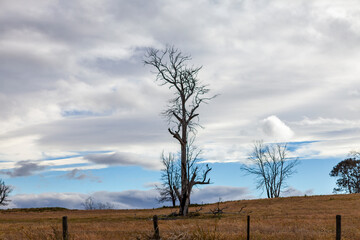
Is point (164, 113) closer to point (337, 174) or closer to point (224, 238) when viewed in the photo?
point (224, 238)

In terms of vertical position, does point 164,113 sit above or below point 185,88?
below

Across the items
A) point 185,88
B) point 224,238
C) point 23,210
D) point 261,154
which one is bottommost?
point 23,210

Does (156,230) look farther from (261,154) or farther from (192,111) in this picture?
(261,154)

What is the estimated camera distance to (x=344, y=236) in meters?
17.8

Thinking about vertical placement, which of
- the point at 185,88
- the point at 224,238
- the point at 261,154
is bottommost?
the point at 224,238

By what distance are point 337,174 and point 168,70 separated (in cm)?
5007

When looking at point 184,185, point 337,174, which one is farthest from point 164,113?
point 337,174

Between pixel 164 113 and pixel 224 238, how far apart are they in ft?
77.2

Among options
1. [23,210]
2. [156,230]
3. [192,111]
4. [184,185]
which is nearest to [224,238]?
[156,230]

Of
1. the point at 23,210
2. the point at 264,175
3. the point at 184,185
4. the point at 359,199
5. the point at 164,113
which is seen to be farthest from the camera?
the point at 264,175

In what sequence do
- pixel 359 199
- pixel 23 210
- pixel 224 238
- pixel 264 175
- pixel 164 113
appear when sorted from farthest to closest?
pixel 264 175 → pixel 23 210 → pixel 359 199 → pixel 164 113 → pixel 224 238

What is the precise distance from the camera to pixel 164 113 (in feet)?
124

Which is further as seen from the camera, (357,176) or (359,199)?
(357,176)

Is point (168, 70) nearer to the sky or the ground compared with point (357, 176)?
nearer to the sky
